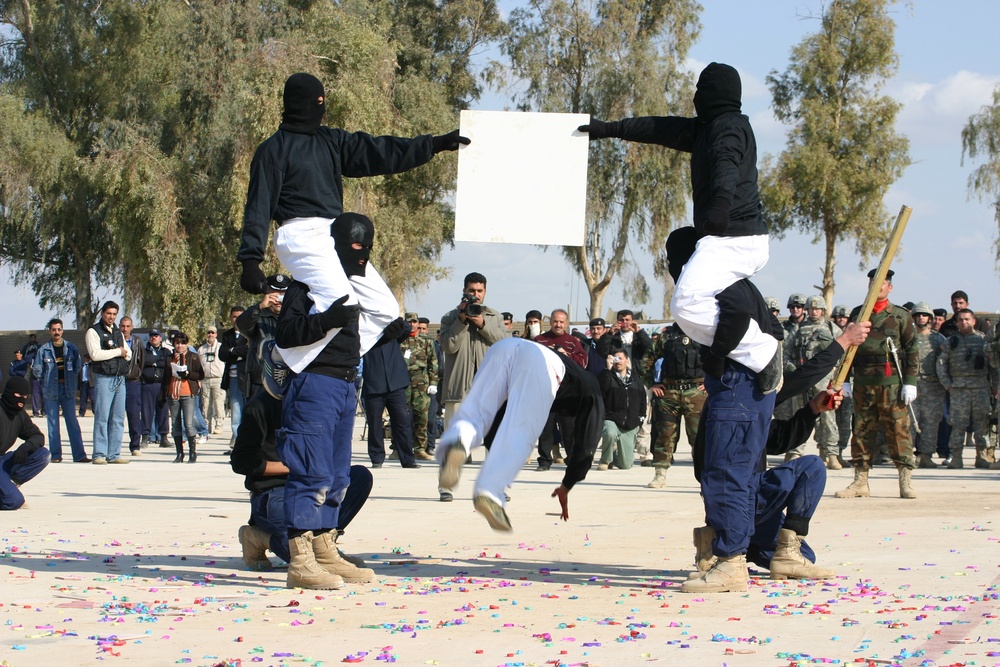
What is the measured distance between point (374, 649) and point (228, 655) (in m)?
0.55

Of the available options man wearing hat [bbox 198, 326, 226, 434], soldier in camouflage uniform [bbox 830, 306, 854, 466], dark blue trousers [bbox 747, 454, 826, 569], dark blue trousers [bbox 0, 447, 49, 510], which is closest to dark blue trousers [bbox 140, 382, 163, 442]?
man wearing hat [bbox 198, 326, 226, 434]

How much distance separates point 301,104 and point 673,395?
7082 millimetres

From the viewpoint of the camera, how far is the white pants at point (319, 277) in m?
6.48

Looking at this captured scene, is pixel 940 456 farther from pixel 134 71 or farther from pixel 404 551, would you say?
pixel 134 71

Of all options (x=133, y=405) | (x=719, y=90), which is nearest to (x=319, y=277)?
(x=719, y=90)

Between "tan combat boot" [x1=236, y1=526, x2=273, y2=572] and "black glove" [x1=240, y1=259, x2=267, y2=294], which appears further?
"tan combat boot" [x1=236, y1=526, x2=273, y2=572]

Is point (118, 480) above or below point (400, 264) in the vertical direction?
below

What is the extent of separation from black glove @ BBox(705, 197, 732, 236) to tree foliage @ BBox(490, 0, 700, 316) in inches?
1314

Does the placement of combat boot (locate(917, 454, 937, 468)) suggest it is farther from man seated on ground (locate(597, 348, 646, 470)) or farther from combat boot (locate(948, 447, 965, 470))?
man seated on ground (locate(597, 348, 646, 470))

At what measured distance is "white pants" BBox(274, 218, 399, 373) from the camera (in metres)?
6.48

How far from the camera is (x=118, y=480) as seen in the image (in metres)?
13.9

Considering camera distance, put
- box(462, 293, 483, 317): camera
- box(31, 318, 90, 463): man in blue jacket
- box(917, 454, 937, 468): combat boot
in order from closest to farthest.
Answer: box(462, 293, 483, 317): camera < box(917, 454, 937, 468): combat boot < box(31, 318, 90, 463): man in blue jacket

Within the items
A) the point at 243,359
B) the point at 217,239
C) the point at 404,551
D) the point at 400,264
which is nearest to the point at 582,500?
the point at 404,551

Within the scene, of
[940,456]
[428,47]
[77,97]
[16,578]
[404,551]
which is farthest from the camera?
[428,47]
